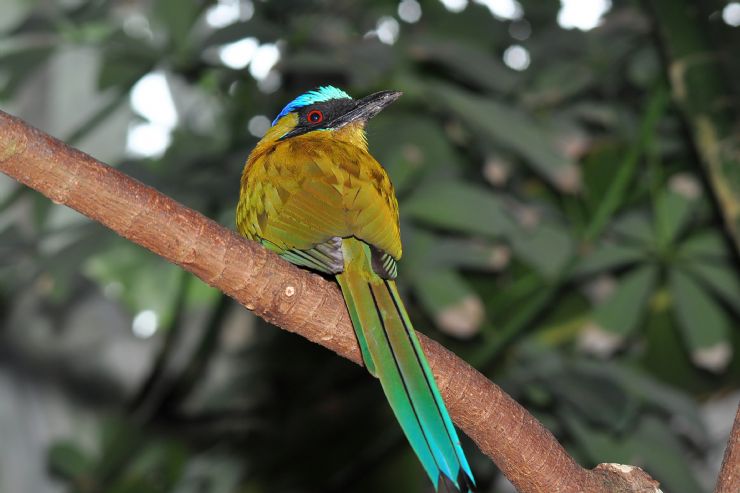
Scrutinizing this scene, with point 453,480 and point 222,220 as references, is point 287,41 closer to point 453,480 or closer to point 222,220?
point 222,220

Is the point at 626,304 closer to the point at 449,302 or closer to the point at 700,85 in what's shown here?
the point at 449,302

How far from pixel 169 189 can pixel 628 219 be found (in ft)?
5.36

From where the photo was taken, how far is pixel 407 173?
3107 millimetres

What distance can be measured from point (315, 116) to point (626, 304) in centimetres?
148

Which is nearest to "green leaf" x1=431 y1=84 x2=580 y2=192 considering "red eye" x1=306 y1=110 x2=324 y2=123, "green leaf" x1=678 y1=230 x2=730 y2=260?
"green leaf" x1=678 y1=230 x2=730 y2=260

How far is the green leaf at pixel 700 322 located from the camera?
3365 millimetres

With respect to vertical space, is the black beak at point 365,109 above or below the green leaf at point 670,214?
above

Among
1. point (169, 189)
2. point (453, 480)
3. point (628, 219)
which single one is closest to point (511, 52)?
point (628, 219)

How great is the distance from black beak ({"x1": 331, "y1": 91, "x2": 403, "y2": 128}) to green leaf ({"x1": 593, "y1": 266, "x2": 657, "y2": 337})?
1436 millimetres

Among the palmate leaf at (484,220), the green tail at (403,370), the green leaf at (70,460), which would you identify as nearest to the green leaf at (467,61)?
the palmate leaf at (484,220)

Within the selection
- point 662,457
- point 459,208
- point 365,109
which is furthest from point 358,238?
point 662,457

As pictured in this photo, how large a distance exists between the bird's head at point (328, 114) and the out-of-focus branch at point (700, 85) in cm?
125

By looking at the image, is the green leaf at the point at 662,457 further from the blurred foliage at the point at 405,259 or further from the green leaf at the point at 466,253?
the green leaf at the point at 466,253

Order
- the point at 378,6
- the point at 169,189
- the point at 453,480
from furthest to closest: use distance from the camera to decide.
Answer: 1. the point at 378,6
2. the point at 169,189
3. the point at 453,480
